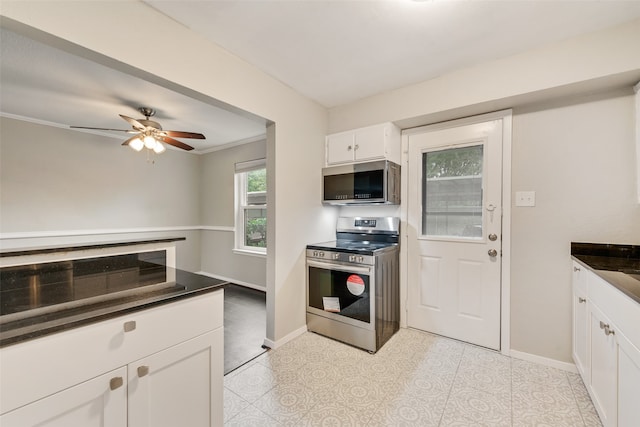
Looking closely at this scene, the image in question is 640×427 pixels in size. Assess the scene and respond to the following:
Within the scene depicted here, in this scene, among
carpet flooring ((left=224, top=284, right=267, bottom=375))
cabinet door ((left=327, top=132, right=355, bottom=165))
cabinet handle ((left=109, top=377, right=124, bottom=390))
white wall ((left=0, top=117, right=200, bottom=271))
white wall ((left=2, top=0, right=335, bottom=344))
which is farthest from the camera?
white wall ((left=0, top=117, right=200, bottom=271))

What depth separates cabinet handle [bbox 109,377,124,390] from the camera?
35.1 inches

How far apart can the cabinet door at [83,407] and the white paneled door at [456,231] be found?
2432 mm

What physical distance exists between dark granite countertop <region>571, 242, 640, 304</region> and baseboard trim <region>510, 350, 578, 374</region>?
2.78 feet

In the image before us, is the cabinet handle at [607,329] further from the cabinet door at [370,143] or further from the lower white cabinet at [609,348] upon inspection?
the cabinet door at [370,143]

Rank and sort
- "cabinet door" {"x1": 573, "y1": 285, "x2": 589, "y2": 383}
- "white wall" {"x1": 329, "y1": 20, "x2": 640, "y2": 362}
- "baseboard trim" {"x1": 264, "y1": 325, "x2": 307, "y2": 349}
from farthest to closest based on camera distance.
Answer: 1. "baseboard trim" {"x1": 264, "y1": 325, "x2": 307, "y2": 349}
2. "white wall" {"x1": 329, "y1": 20, "x2": 640, "y2": 362}
3. "cabinet door" {"x1": 573, "y1": 285, "x2": 589, "y2": 383}

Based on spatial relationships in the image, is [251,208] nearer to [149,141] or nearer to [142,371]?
[149,141]

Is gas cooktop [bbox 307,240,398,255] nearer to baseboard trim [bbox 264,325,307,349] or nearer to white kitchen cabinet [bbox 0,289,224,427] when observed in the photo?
baseboard trim [bbox 264,325,307,349]

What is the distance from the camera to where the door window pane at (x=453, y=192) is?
7.89 ft

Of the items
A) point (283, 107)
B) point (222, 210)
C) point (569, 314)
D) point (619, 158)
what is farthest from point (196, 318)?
point (222, 210)

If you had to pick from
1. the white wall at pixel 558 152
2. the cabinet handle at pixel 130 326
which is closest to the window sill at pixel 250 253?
the white wall at pixel 558 152

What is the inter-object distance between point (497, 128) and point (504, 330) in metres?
1.73

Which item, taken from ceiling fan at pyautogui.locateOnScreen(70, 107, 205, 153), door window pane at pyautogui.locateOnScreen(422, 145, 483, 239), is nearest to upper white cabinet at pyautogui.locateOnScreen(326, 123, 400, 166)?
door window pane at pyautogui.locateOnScreen(422, 145, 483, 239)

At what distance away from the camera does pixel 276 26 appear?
5.73 ft

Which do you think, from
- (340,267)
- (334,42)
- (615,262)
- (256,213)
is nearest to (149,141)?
(256,213)
